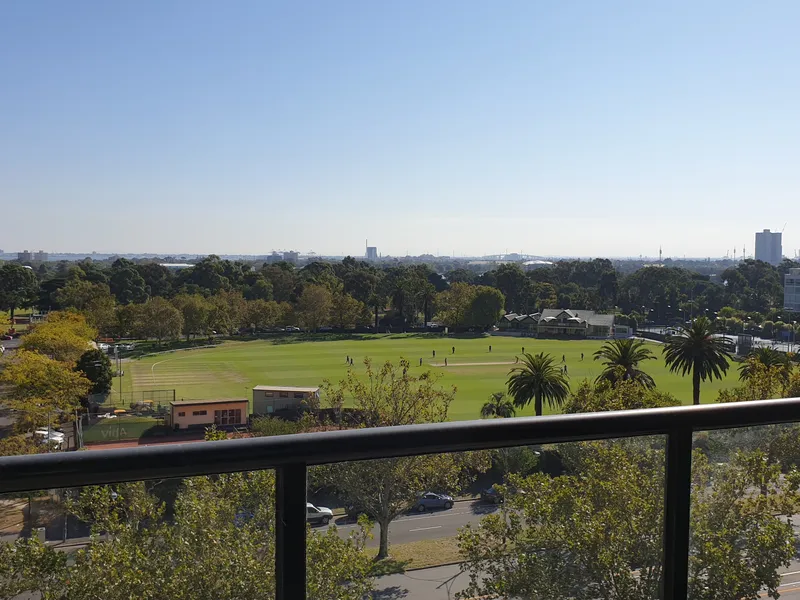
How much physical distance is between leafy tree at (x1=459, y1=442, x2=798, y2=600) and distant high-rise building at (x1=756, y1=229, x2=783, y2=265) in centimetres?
15310

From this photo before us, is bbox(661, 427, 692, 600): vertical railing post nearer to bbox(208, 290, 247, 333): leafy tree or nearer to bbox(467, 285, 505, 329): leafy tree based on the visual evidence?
bbox(208, 290, 247, 333): leafy tree

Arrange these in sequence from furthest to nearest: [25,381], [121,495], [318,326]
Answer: [318,326] → [25,381] → [121,495]

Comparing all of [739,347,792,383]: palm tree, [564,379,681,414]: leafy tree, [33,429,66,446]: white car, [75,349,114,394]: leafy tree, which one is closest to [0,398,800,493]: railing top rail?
[564,379,681,414]: leafy tree

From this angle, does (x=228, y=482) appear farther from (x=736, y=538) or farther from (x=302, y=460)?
(x=736, y=538)

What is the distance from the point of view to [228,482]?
1.16m

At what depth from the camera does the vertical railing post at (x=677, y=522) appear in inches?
58.1

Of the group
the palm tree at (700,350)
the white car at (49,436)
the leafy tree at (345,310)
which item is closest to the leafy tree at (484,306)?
the leafy tree at (345,310)

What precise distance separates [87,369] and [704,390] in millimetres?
29282

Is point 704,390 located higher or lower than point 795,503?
lower

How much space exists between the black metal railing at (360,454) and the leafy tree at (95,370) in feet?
98.9

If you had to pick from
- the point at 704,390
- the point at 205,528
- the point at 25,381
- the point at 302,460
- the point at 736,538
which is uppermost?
the point at 302,460

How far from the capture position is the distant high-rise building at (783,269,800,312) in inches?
2726

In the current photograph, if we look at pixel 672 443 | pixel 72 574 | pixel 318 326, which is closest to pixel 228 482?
pixel 72 574

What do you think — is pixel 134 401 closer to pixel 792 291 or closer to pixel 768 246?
pixel 792 291
